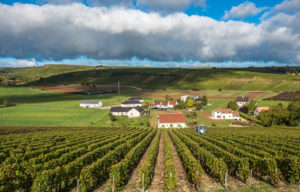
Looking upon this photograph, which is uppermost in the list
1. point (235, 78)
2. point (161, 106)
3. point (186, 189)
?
point (235, 78)

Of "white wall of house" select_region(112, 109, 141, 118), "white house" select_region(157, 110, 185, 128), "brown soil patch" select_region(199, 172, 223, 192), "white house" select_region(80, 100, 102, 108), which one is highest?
"white house" select_region(80, 100, 102, 108)

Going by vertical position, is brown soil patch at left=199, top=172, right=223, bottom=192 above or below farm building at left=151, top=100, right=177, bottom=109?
below

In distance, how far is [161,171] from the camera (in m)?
21.7

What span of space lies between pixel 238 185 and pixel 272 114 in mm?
64671

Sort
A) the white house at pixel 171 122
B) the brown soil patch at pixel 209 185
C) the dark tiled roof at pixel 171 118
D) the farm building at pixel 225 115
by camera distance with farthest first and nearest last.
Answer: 1. the farm building at pixel 225 115
2. the dark tiled roof at pixel 171 118
3. the white house at pixel 171 122
4. the brown soil patch at pixel 209 185

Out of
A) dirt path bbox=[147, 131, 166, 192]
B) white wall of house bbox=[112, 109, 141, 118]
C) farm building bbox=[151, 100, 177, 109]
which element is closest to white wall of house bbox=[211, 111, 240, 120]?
white wall of house bbox=[112, 109, 141, 118]

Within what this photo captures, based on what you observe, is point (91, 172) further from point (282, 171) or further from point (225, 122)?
point (225, 122)

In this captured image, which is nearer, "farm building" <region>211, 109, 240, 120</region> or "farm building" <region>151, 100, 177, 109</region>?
"farm building" <region>211, 109, 240, 120</region>

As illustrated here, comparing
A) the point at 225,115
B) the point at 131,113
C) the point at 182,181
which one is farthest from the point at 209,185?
the point at 131,113

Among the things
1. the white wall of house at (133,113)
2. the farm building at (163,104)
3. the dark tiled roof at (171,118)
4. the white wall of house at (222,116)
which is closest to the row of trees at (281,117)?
the white wall of house at (222,116)

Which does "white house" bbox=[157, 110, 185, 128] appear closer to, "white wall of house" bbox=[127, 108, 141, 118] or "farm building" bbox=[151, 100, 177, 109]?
"white wall of house" bbox=[127, 108, 141, 118]

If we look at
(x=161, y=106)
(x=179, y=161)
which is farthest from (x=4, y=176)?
(x=161, y=106)

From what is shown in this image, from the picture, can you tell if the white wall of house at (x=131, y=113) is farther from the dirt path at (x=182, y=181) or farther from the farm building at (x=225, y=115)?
the dirt path at (x=182, y=181)

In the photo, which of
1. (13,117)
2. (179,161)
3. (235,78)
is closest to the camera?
(179,161)
